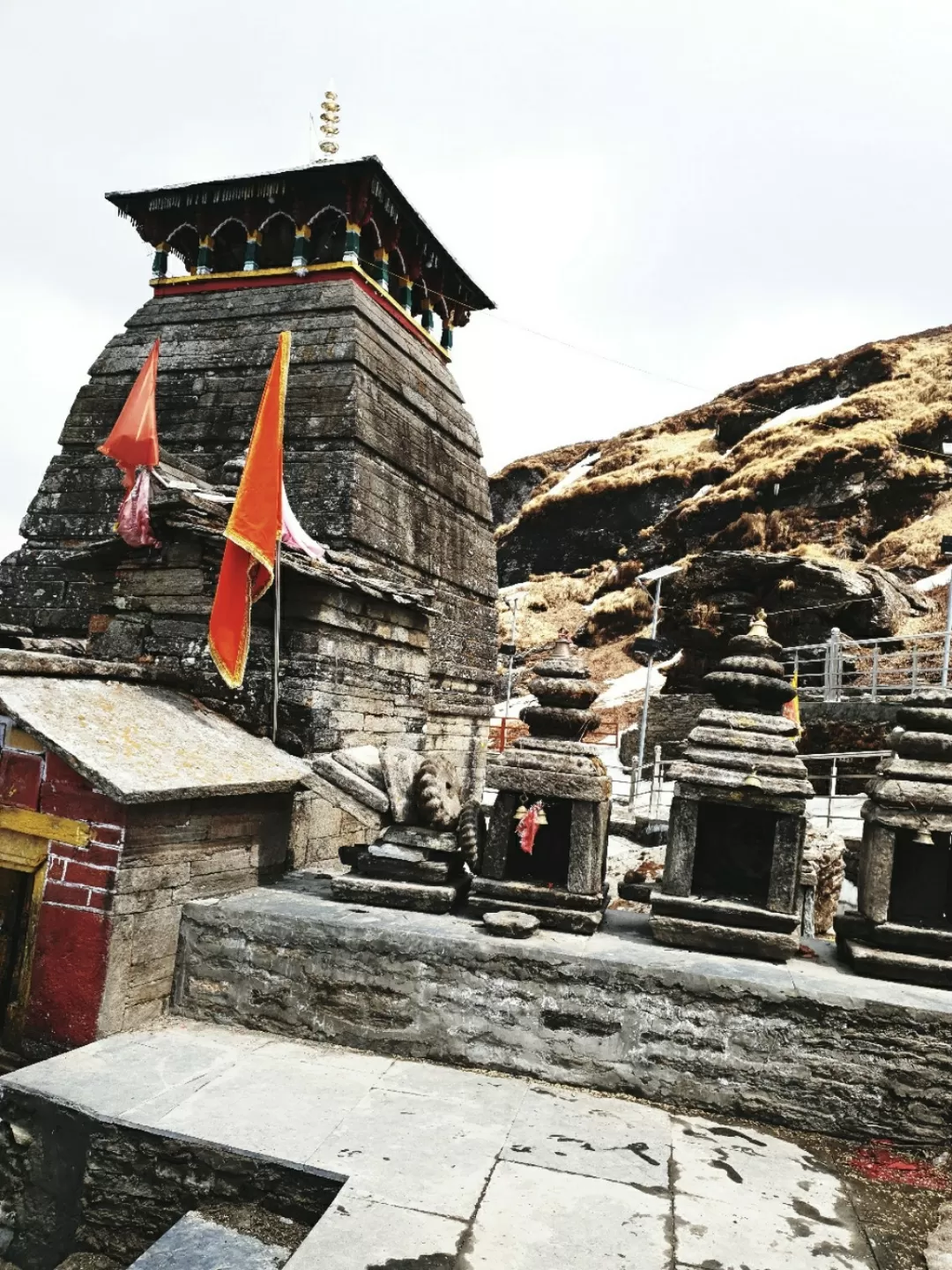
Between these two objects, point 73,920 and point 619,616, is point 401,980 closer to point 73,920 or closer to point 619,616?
point 73,920

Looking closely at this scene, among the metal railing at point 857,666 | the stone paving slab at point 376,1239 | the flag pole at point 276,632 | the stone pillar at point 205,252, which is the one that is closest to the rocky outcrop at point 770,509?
the metal railing at point 857,666

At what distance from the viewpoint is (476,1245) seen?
3053 millimetres

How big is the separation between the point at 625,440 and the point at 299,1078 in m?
56.6

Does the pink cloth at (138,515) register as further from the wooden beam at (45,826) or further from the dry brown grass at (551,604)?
the dry brown grass at (551,604)

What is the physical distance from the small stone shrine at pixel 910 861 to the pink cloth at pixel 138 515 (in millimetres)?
5919

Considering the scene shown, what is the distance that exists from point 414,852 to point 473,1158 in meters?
2.15

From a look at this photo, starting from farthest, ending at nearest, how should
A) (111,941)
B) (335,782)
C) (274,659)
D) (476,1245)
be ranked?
(274,659)
(335,782)
(111,941)
(476,1245)

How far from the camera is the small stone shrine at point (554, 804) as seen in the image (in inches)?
205

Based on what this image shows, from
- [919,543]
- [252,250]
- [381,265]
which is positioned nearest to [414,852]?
[381,265]

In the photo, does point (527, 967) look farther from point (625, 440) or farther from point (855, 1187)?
point (625, 440)

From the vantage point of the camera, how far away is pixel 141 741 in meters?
5.26

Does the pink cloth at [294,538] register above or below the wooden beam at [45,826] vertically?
above

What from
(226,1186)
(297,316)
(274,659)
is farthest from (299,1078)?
(297,316)

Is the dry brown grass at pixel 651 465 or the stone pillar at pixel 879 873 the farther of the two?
the dry brown grass at pixel 651 465
